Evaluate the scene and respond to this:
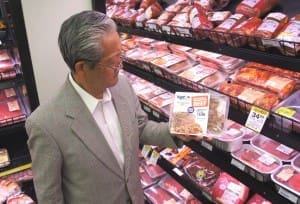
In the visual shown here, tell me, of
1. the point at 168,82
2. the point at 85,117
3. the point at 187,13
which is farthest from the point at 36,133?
the point at 187,13

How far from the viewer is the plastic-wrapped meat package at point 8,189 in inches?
103

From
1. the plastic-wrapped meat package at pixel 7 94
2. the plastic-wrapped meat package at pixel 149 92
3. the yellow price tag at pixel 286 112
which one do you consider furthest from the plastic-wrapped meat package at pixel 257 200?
the plastic-wrapped meat package at pixel 7 94

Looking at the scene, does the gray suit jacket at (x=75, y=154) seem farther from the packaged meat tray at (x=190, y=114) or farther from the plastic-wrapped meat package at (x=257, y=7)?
the plastic-wrapped meat package at (x=257, y=7)

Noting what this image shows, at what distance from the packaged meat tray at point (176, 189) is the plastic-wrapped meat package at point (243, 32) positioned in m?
1.22

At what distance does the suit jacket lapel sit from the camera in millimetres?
1358

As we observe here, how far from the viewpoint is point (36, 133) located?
4.21ft

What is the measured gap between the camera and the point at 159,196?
2.46 meters

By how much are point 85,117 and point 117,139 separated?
8.1 inches

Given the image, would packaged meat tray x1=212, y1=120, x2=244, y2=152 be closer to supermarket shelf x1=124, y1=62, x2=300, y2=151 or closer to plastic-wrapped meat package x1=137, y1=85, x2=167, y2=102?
supermarket shelf x1=124, y1=62, x2=300, y2=151

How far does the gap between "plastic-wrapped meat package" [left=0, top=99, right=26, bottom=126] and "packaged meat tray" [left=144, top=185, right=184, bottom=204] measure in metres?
1.24

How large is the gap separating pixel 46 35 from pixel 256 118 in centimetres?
178

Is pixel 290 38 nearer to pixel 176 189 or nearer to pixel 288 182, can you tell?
pixel 288 182

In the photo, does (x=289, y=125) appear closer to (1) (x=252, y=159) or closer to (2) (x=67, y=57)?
(1) (x=252, y=159)

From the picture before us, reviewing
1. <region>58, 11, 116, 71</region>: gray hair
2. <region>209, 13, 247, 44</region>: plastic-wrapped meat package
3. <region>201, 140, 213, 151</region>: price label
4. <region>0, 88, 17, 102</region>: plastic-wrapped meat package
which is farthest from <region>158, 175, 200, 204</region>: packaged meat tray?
<region>0, 88, 17, 102</region>: plastic-wrapped meat package
